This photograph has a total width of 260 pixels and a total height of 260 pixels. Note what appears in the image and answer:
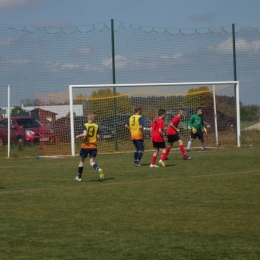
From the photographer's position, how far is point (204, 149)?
83.6 feet

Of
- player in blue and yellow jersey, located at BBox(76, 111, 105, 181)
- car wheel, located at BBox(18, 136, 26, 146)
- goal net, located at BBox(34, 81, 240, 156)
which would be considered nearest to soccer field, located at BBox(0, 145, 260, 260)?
player in blue and yellow jersey, located at BBox(76, 111, 105, 181)

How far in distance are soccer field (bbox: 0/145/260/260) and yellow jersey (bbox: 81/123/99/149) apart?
0.90 m

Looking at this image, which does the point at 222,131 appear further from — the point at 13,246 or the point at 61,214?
the point at 13,246

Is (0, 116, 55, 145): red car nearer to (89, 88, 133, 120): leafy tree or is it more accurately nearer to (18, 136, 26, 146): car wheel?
(18, 136, 26, 146): car wheel

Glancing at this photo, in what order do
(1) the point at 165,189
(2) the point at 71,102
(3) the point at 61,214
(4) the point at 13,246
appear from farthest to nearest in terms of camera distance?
(2) the point at 71,102
(1) the point at 165,189
(3) the point at 61,214
(4) the point at 13,246

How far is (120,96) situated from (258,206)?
15946 millimetres

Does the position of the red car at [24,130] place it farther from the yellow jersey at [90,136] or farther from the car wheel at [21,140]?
the yellow jersey at [90,136]

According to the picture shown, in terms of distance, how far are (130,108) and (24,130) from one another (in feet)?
17.4

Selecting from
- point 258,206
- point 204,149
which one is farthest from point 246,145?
point 258,206

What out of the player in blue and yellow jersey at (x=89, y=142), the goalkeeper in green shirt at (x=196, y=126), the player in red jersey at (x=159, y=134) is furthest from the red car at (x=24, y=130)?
the player in blue and yellow jersey at (x=89, y=142)

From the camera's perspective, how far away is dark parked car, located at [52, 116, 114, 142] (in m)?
25.0

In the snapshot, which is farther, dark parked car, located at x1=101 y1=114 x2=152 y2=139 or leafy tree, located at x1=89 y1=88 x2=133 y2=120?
leafy tree, located at x1=89 y1=88 x2=133 y2=120

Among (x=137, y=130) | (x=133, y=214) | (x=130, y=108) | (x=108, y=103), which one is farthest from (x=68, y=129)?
(x=133, y=214)

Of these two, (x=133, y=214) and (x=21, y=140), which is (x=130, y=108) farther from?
(x=133, y=214)
